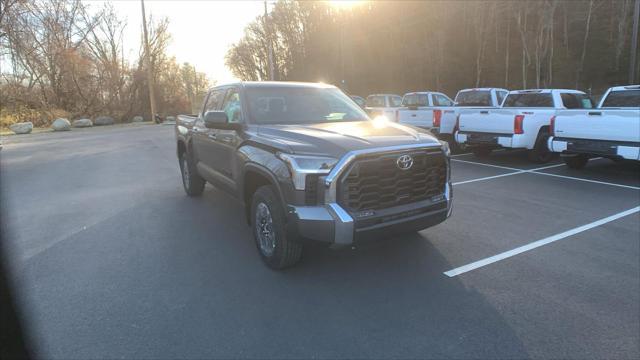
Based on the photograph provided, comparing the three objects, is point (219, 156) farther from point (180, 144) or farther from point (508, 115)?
point (508, 115)

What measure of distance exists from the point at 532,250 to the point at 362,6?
134ft

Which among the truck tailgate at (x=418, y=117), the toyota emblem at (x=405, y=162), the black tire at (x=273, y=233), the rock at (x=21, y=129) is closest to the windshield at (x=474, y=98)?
the truck tailgate at (x=418, y=117)

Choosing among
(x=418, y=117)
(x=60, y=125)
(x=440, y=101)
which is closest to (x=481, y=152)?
(x=418, y=117)

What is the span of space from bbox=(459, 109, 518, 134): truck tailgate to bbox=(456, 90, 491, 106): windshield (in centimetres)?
265

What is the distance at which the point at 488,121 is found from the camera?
10188 millimetres

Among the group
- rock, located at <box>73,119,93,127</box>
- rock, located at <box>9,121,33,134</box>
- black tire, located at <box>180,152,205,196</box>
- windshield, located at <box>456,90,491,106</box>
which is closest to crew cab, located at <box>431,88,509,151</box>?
windshield, located at <box>456,90,491,106</box>

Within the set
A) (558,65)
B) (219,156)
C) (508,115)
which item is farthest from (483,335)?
(558,65)

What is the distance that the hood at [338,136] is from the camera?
3.60 meters

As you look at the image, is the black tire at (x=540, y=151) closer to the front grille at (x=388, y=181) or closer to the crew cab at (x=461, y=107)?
the crew cab at (x=461, y=107)

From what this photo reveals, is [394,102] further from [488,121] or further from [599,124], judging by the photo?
[599,124]

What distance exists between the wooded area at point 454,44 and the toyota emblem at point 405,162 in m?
27.7

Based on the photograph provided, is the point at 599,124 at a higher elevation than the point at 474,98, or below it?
below

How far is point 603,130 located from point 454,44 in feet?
101

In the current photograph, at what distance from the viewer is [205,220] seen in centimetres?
586
